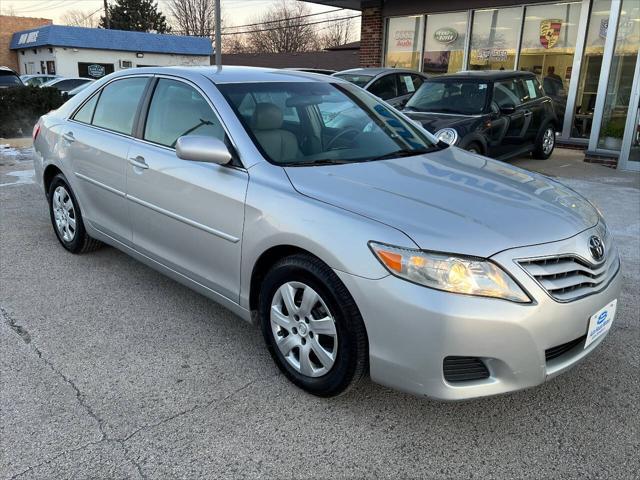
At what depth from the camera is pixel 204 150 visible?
2994mm

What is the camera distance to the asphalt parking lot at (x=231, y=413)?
2.37 metres

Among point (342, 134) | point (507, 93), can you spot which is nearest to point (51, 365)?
point (342, 134)

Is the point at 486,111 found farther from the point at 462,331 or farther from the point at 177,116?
the point at 462,331

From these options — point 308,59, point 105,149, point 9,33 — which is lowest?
point 105,149

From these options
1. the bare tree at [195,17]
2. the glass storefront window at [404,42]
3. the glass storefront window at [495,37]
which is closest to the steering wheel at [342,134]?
the glass storefront window at [495,37]

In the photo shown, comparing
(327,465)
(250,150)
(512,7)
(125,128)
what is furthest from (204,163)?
(512,7)

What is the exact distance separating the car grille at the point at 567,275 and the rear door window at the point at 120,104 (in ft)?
9.35

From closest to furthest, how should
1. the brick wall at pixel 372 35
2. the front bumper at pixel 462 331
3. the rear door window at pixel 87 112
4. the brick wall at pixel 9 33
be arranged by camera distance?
the front bumper at pixel 462 331, the rear door window at pixel 87 112, the brick wall at pixel 372 35, the brick wall at pixel 9 33

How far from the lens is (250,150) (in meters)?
3.08

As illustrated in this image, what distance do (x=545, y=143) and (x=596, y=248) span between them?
8156 millimetres

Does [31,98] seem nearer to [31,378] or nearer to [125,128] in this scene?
[125,128]

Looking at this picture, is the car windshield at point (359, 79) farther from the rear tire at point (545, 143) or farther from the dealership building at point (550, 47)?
the dealership building at point (550, 47)

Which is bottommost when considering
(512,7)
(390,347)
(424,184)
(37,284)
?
(37,284)

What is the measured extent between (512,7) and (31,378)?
501 inches
